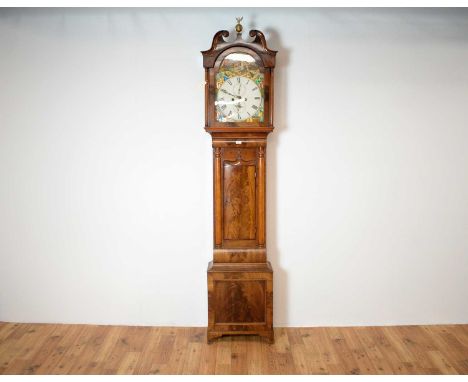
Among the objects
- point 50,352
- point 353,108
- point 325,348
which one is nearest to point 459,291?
point 325,348

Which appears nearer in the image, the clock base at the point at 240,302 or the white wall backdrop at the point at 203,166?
the clock base at the point at 240,302

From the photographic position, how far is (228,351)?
2.67m

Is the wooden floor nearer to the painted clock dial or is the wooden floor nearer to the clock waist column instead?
the clock waist column

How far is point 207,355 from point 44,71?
2.09 metres

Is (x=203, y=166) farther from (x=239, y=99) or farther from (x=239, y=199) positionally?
(x=239, y=99)

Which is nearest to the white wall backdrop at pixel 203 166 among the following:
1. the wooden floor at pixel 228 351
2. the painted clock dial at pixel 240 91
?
the wooden floor at pixel 228 351

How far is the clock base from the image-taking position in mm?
2756

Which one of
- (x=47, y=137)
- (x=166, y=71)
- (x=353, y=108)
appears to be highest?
(x=166, y=71)

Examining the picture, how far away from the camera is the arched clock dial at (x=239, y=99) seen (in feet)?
8.86

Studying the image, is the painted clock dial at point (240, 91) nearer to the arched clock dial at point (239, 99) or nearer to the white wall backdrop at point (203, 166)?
the arched clock dial at point (239, 99)

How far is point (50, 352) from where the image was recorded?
8.70ft

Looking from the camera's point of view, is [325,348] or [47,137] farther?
[47,137]

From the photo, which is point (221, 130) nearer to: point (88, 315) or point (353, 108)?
point (353, 108)

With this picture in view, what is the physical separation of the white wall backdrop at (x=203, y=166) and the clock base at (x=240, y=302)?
266 millimetres
